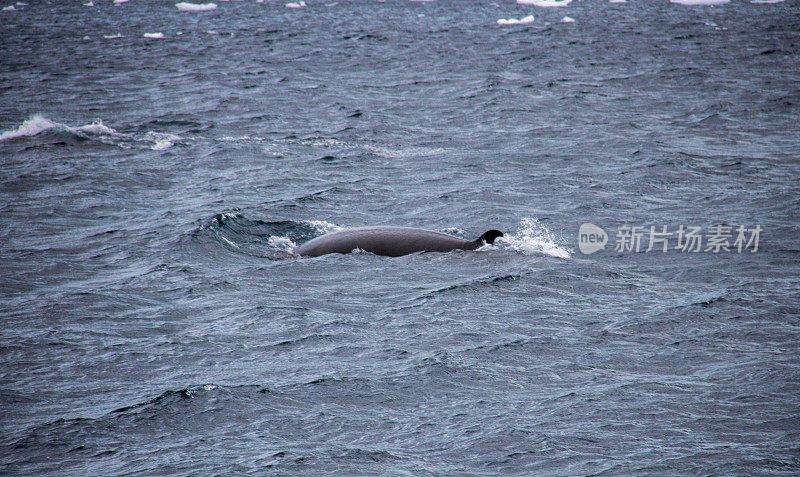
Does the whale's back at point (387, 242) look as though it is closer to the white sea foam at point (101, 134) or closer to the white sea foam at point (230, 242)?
the white sea foam at point (230, 242)

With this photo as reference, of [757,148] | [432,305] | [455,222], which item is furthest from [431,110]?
[432,305]

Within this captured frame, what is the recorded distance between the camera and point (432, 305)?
9.90m

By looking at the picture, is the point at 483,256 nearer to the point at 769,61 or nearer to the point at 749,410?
the point at 749,410

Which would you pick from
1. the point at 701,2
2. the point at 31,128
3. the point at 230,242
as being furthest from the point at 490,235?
the point at 701,2

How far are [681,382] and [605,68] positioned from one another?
23.9m

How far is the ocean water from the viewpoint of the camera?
6875 millimetres

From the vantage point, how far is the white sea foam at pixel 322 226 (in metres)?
13.2

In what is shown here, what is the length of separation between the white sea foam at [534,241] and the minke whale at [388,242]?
2.00 ft

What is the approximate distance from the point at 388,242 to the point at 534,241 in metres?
2.13

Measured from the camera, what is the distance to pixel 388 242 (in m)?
11.6

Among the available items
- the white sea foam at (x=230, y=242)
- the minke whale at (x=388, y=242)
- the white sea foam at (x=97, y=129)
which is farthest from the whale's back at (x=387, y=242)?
the white sea foam at (x=97, y=129)

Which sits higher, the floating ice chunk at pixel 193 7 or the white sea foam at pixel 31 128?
the floating ice chunk at pixel 193 7

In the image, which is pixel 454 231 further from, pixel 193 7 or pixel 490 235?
pixel 193 7

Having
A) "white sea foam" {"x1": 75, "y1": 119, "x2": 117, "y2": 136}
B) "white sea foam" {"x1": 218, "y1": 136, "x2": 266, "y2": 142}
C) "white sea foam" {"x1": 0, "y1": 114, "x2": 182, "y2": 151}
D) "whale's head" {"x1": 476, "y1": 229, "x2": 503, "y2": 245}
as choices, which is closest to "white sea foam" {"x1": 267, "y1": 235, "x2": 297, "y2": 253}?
"whale's head" {"x1": 476, "y1": 229, "x2": 503, "y2": 245}
